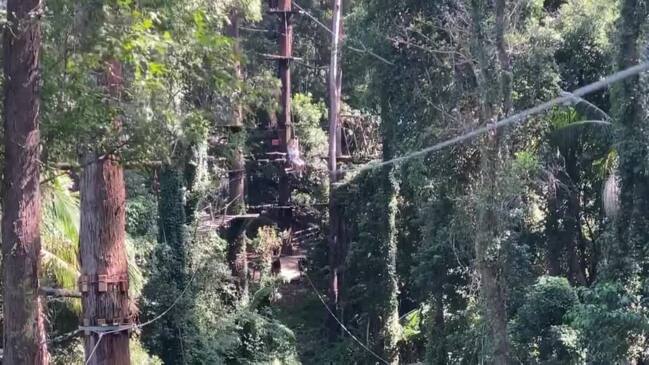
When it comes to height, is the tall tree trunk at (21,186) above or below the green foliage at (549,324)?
above

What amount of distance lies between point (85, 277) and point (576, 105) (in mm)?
10262

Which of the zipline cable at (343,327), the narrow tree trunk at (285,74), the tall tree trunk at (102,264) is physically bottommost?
the zipline cable at (343,327)

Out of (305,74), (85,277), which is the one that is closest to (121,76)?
(85,277)

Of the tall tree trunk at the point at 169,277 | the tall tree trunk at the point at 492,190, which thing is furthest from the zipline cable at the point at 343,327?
the tall tree trunk at the point at 492,190

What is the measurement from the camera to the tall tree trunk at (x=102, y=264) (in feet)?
26.3

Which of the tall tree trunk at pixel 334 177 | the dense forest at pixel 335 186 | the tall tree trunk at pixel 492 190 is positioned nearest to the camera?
the dense forest at pixel 335 186

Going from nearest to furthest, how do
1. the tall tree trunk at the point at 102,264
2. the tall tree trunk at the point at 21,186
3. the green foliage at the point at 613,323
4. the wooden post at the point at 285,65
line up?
the tall tree trunk at the point at 21,186 < the tall tree trunk at the point at 102,264 < the green foliage at the point at 613,323 < the wooden post at the point at 285,65

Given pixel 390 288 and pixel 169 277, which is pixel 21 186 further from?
pixel 390 288

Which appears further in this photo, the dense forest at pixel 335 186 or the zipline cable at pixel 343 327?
the zipline cable at pixel 343 327

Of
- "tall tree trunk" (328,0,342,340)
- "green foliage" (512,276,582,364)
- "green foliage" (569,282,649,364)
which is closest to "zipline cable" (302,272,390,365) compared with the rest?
"tall tree trunk" (328,0,342,340)

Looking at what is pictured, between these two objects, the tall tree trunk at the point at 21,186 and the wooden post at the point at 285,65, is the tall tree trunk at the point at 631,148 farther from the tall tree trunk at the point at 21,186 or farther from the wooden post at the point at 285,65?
the wooden post at the point at 285,65

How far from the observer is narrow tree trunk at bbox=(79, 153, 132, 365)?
803cm

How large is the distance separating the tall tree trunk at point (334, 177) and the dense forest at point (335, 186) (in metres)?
0.08

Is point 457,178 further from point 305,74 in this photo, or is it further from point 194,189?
point 305,74
